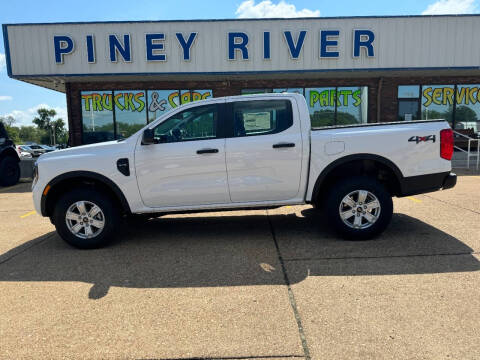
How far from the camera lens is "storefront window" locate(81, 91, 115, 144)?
48.7ft

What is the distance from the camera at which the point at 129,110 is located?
15.0 m

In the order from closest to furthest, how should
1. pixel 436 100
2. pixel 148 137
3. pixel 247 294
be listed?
pixel 247 294 < pixel 148 137 < pixel 436 100

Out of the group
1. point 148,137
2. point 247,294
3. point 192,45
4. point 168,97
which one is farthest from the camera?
point 168,97

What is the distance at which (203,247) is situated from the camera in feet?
14.4

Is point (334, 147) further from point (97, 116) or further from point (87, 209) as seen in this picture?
point (97, 116)

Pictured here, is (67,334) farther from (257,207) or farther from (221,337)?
(257,207)

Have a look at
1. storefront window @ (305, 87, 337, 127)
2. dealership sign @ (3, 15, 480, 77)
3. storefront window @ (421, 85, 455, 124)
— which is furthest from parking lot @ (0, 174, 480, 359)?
storefront window @ (421, 85, 455, 124)

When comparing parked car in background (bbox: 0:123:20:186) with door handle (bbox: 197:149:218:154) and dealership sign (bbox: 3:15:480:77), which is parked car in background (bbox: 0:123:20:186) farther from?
door handle (bbox: 197:149:218:154)

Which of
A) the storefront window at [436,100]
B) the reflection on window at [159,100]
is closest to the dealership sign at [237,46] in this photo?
the reflection on window at [159,100]

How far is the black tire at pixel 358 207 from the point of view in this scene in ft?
14.2

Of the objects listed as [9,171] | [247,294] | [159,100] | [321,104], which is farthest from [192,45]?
[247,294]

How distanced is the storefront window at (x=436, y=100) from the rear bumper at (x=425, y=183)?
12.4 meters

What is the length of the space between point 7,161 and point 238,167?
31.5ft

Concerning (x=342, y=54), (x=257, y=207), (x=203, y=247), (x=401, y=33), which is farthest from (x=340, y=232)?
(x=401, y=33)
